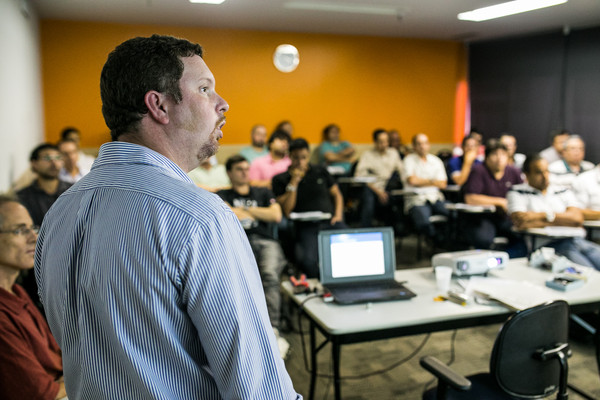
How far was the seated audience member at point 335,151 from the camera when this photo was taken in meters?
7.67

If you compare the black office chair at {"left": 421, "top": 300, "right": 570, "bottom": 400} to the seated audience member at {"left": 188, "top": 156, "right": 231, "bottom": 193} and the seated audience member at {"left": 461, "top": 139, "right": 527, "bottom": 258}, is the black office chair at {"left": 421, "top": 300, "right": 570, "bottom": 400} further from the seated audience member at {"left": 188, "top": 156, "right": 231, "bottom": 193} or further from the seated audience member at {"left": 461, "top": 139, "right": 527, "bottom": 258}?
the seated audience member at {"left": 188, "top": 156, "right": 231, "bottom": 193}

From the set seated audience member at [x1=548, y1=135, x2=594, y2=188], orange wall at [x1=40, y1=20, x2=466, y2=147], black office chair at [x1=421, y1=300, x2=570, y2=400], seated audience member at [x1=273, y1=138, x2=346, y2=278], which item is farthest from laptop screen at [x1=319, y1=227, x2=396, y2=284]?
orange wall at [x1=40, y1=20, x2=466, y2=147]

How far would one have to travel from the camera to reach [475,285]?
2535 millimetres

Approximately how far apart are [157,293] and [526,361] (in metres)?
1.61

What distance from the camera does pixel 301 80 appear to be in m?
8.00

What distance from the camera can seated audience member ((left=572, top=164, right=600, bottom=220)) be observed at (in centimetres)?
457

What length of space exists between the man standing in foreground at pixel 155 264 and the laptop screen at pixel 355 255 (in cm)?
159

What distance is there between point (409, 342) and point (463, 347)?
36 cm

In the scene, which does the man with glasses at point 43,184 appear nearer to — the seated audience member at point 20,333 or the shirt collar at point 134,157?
the seated audience member at point 20,333

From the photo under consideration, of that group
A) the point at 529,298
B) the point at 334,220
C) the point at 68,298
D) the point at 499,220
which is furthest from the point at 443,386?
the point at 499,220

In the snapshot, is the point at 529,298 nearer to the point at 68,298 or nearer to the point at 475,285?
the point at 475,285

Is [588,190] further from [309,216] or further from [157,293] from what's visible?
[157,293]

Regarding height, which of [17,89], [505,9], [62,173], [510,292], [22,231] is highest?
[505,9]

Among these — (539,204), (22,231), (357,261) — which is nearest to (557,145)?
(539,204)
